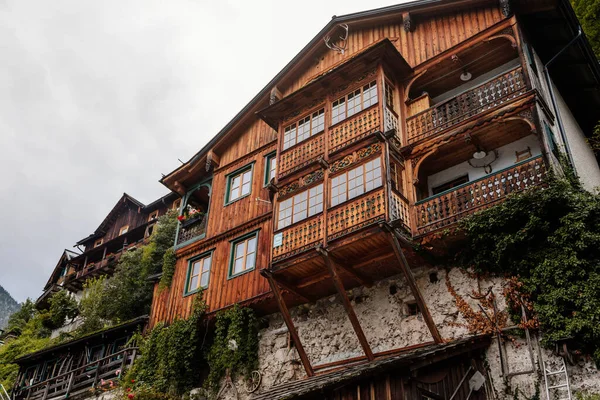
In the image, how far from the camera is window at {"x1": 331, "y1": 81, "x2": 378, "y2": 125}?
1823 centimetres

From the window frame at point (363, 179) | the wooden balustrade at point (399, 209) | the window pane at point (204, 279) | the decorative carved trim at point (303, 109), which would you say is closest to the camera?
the wooden balustrade at point (399, 209)

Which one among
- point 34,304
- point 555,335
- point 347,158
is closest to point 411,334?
point 555,335

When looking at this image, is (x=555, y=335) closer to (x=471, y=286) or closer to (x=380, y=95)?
(x=471, y=286)

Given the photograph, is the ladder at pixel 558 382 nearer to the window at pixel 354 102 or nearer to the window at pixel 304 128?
the window at pixel 354 102

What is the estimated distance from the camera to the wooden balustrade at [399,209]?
15480 millimetres

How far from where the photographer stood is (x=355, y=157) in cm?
Result: 1733

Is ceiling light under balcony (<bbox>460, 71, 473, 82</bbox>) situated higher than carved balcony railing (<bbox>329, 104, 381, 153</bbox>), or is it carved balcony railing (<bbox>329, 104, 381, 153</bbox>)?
ceiling light under balcony (<bbox>460, 71, 473, 82</bbox>)

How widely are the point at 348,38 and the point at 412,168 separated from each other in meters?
7.16

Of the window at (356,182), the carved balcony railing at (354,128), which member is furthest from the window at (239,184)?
the window at (356,182)

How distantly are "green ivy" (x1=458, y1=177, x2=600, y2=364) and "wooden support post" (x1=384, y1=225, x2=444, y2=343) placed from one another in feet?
5.19

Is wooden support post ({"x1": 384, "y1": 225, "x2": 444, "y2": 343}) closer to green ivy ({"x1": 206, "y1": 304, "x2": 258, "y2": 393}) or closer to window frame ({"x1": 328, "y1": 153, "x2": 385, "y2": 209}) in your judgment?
window frame ({"x1": 328, "y1": 153, "x2": 385, "y2": 209})

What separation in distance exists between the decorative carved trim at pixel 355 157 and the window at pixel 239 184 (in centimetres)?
560

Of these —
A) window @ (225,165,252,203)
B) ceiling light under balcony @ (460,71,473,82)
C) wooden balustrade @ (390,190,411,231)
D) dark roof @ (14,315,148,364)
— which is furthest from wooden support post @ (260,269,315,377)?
ceiling light under balcony @ (460,71,473,82)

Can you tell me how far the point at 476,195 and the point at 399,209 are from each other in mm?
2090
